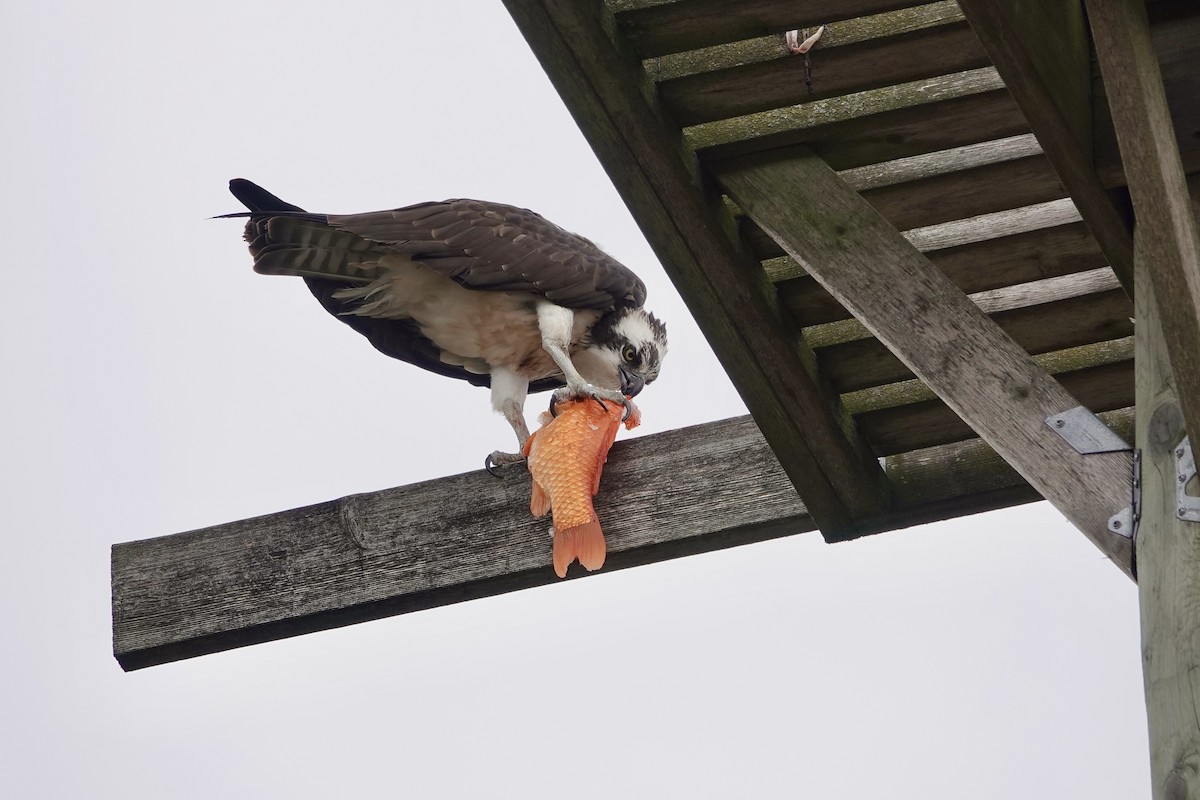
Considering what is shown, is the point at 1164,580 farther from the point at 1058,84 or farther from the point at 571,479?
the point at 571,479

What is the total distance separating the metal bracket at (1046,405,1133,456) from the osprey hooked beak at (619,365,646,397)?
131 inches

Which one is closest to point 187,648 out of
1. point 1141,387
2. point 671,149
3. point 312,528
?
point 312,528

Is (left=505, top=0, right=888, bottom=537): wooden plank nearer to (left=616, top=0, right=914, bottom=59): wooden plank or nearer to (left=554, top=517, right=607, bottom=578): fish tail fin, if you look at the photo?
(left=616, top=0, right=914, bottom=59): wooden plank

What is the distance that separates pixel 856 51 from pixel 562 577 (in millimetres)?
1597

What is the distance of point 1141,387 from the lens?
234 cm

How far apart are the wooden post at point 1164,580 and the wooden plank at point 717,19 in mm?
611

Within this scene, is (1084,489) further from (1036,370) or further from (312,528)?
(312,528)

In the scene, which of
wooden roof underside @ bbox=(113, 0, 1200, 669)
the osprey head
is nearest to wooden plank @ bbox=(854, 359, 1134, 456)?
wooden roof underside @ bbox=(113, 0, 1200, 669)

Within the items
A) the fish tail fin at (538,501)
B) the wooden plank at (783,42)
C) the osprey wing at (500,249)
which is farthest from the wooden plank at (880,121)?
the osprey wing at (500,249)

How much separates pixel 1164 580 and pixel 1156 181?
0.56 m

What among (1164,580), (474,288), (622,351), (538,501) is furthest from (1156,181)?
(622,351)

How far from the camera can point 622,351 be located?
5.70 meters

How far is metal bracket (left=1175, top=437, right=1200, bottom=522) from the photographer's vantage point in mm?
2141

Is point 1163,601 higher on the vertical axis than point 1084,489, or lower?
lower
